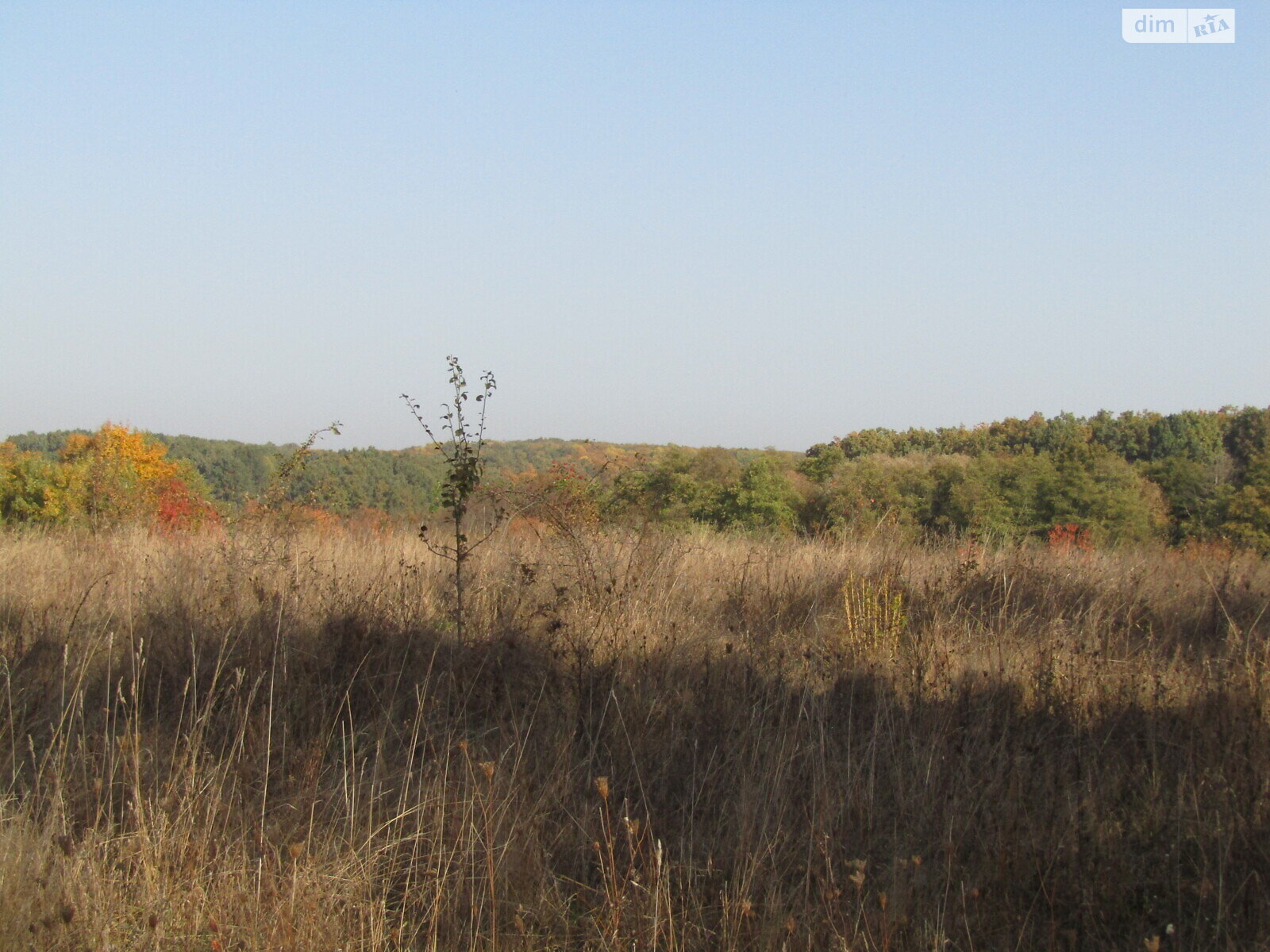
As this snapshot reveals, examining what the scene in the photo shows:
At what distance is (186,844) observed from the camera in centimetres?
265

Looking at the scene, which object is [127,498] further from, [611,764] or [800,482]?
[800,482]

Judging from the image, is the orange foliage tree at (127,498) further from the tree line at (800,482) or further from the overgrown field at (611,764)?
the overgrown field at (611,764)

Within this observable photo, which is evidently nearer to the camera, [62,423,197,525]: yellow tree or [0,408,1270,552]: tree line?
[0,408,1270,552]: tree line

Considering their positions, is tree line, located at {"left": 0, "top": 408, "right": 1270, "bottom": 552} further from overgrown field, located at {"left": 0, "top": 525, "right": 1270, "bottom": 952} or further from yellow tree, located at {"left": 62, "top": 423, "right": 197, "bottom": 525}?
overgrown field, located at {"left": 0, "top": 525, "right": 1270, "bottom": 952}

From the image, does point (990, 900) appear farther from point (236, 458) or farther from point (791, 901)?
point (236, 458)

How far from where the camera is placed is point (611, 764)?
140 inches

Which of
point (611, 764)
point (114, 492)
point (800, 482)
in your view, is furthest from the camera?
point (800, 482)

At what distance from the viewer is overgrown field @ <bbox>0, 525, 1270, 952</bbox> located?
2482 mm

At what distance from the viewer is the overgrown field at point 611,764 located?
2.48 metres

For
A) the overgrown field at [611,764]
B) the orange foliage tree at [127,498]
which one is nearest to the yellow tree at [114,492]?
the orange foliage tree at [127,498]

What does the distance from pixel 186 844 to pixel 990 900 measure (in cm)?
250

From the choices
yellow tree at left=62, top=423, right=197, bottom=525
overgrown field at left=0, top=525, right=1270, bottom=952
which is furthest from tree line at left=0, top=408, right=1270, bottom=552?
overgrown field at left=0, top=525, right=1270, bottom=952

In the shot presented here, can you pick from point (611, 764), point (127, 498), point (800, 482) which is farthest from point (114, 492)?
→ point (800, 482)

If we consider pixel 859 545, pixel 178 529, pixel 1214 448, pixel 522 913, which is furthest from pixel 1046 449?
pixel 522 913
